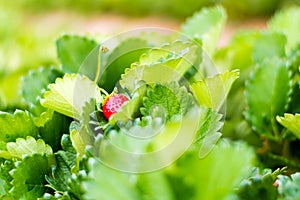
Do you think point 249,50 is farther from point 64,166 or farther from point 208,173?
point 208,173

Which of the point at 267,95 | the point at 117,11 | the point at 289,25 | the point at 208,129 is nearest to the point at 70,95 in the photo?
the point at 208,129

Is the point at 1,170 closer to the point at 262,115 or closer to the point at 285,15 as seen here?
the point at 262,115

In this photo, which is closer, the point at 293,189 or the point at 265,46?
the point at 293,189

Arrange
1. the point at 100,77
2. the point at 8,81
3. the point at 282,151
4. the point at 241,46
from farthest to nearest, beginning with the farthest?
the point at 8,81
the point at 241,46
the point at 282,151
the point at 100,77

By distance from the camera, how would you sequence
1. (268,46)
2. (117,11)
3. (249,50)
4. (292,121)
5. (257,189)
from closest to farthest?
1. (257,189)
2. (292,121)
3. (268,46)
4. (249,50)
5. (117,11)

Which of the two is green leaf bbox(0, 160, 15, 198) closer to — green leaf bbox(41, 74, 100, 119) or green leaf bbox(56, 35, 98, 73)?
green leaf bbox(41, 74, 100, 119)

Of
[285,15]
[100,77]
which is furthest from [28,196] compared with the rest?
[285,15]

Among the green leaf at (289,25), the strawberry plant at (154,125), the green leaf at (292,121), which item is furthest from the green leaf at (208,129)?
the green leaf at (289,25)

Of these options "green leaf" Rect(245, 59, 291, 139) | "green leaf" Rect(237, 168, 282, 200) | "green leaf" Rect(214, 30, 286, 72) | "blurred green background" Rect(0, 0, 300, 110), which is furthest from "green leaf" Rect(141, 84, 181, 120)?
"blurred green background" Rect(0, 0, 300, 110)

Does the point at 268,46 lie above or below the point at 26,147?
above
